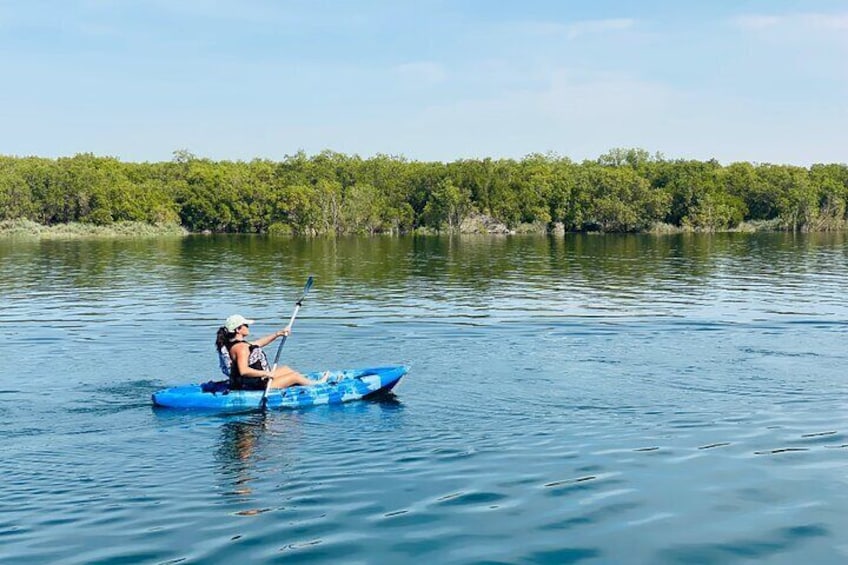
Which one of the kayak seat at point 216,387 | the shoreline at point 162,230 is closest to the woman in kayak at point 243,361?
the kayak seat at point 216,387

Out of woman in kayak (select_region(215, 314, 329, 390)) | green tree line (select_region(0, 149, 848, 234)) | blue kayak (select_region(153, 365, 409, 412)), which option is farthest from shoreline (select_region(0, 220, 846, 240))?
blue kayak (select_region(153, 365, 409, 412))

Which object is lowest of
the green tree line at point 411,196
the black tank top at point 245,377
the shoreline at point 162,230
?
the black tank top at point 245,377

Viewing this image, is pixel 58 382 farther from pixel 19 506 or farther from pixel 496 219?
pixel 496 219

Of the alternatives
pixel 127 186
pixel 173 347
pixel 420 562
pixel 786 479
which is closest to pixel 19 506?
pixel 420 562

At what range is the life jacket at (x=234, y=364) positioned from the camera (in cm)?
1739

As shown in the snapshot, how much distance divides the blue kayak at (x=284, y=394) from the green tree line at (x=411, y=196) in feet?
355

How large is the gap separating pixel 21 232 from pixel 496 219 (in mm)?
63667

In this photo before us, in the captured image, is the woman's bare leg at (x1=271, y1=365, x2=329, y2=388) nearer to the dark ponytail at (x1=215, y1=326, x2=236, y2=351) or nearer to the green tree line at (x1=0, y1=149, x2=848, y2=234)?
the dark ponytail at (x1=215, y1=326, x2=236, y2=351)

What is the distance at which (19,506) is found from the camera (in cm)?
1136

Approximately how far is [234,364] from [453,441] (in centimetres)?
498

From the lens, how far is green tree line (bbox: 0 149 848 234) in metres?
125

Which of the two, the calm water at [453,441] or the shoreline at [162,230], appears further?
the shoreline at [162,230]

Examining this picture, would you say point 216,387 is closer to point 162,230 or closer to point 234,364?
point 234,364

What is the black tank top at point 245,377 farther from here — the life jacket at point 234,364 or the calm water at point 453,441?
the calm water at point 453,441
